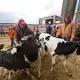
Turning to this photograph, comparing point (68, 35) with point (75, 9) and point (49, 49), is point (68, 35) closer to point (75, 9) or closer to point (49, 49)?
point (49, 49)

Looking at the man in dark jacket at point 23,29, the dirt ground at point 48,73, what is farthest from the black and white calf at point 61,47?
the man in dark jacket at point 23,29

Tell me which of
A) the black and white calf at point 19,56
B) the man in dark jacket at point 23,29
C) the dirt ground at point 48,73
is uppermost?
the man in dark jacket at point 23,29

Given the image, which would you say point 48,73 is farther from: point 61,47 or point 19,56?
point 19,56

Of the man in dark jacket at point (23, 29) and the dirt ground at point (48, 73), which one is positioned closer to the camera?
the man in dark jacket at point (23, 29)

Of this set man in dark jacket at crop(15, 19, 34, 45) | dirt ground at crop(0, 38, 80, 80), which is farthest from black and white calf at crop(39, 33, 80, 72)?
man in dark jacket at crop(15, 19, 34, 45)

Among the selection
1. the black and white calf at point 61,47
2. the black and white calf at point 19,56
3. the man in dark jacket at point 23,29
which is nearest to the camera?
the black and white calf at point 19,56

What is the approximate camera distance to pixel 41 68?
4305 millimetres

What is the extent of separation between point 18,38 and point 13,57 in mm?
926

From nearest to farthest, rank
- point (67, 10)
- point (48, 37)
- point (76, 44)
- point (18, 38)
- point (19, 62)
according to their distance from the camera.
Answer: point (19, 62)
point (76, 44)
point (18, 38)
point (48, 37)
point (67, 10)

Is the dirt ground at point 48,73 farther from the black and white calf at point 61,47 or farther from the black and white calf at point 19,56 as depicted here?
the black and white calf at point 19,56

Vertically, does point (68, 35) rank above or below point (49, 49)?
above

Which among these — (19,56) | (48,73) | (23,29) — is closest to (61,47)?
(48,73)

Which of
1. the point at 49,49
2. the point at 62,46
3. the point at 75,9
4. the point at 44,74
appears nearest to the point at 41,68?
the point at 44,74

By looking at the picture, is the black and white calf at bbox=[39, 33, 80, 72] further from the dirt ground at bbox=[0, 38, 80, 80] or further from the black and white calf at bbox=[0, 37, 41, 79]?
the black and white calf at bbox=[0, 37, 41, 79]
